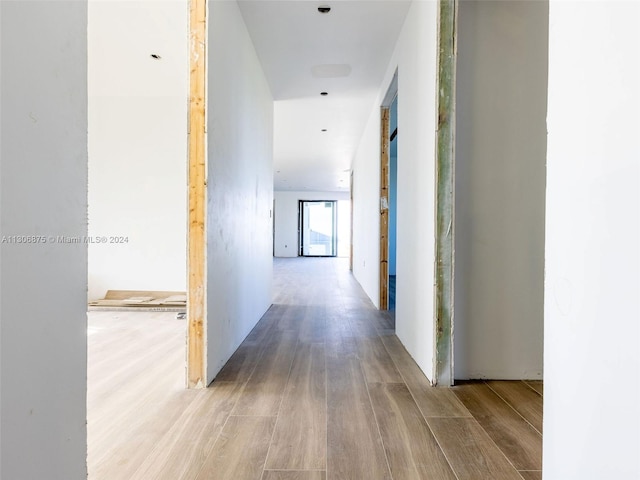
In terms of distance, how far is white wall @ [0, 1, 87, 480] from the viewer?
0.72m

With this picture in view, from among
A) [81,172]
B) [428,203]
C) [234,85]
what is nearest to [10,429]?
[81,172]

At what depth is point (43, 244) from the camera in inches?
31.5

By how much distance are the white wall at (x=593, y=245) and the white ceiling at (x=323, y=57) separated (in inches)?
87.0

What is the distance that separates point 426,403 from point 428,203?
1.09 m

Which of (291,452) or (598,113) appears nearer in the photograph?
(598,113)

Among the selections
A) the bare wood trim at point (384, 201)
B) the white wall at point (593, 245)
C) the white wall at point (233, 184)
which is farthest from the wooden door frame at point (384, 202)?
the white wall at point (593, 245)

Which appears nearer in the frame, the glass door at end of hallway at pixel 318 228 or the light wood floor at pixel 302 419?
the light wood floor at pixel 302 419

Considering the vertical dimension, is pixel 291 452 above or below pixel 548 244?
below

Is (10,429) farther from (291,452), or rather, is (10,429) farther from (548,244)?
(548,244)

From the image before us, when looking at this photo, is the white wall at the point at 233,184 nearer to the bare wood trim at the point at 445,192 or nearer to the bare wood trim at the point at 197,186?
the bare wood trim at the point at 197,186

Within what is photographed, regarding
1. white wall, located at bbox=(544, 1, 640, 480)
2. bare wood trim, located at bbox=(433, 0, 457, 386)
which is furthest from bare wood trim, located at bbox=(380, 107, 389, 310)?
white wall, located at bbox=(544, 1, 640, 480)

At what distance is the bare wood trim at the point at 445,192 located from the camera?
1987 mm

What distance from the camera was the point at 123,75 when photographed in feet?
12.2

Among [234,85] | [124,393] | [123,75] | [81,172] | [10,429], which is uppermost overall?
[123,75]
